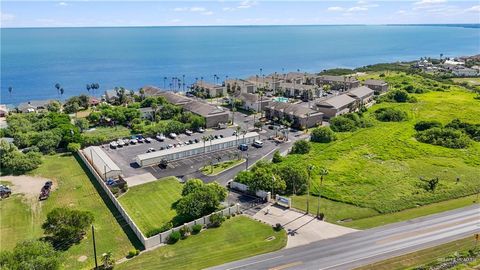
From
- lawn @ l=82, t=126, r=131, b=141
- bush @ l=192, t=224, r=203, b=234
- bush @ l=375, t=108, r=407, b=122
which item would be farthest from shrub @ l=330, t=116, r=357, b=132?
bush @ l=192, t=224, r=203, b=234

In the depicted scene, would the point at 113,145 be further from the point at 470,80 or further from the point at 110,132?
the point at 470,80

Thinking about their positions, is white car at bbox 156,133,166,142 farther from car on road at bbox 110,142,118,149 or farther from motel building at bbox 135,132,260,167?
motel building at bbox 135,132,260,167

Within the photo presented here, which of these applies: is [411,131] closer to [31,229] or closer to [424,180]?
[424,180]

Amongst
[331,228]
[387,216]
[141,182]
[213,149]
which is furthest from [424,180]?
[141,182]

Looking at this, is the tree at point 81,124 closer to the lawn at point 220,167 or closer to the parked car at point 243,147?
the lawn at point 220,167

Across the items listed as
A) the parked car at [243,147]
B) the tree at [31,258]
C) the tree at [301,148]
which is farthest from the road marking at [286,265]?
the parked car at [243,147]

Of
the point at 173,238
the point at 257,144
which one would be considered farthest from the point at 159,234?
the point at 257,144
